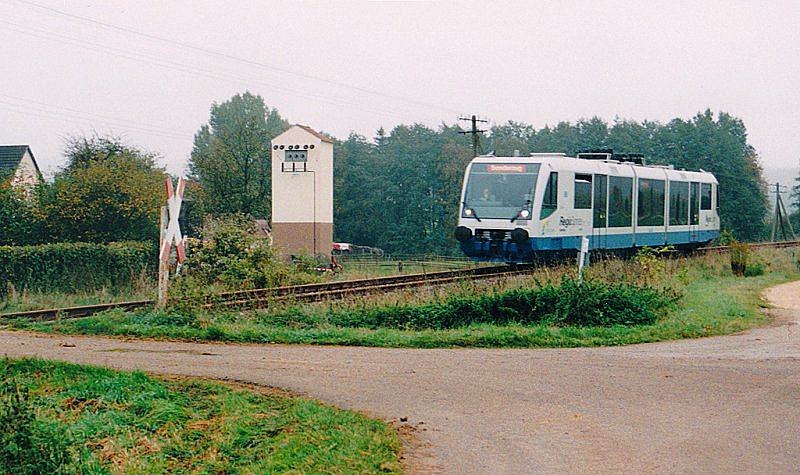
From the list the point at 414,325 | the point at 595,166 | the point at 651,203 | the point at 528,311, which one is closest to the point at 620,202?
the point at 595,166

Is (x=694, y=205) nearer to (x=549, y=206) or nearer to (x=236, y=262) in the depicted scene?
(x=549, y=206)

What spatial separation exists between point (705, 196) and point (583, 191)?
454 inches

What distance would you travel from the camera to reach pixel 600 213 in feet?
86.5

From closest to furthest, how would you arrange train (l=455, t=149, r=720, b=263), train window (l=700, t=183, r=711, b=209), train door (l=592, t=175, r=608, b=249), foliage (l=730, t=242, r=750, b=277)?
train (l=455, t=149, r=720, b=263) → train door (l=592, t=175, r=608, b=249) → foliage (l=730, t=242, r=750, b=277) → train window (l=700, t=183, r=711, b=209)

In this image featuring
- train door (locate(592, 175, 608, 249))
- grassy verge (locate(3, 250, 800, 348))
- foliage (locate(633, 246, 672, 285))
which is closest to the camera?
grassy verge (locate(3, 250, 800, 348))

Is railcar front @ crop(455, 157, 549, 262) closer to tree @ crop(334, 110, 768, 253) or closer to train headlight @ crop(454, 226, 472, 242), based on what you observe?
train headlight @ crop(454, 226, 472, 242)

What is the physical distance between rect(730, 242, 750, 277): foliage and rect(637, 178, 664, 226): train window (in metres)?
3.01

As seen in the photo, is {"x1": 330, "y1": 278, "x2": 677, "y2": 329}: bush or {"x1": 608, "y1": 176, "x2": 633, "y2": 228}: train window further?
{"x1": 608, "y1": 176, "x2": 633, "y2": 228}: train window

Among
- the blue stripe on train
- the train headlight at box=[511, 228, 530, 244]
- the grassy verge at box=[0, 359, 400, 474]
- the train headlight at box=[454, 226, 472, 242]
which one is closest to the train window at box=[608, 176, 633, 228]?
the blue stripe on train

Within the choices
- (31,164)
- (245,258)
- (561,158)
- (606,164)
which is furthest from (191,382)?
(31,164)

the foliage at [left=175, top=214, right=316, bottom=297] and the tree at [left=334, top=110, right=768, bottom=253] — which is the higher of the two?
the tree at [left=334, top=110, right=768, bottom=253]

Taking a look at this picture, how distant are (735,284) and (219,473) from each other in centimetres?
1884

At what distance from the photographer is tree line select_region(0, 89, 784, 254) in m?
30.7

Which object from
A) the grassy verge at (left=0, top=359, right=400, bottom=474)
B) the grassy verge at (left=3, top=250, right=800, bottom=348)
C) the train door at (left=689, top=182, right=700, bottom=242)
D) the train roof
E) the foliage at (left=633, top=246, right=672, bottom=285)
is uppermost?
the train roof
